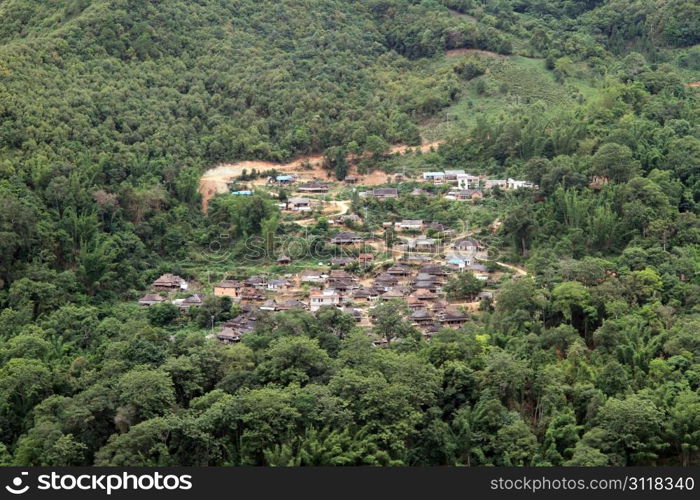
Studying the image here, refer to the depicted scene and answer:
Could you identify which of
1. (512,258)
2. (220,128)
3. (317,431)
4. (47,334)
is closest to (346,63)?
(220,128)

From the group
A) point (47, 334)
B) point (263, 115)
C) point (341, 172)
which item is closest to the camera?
point (47, 334)

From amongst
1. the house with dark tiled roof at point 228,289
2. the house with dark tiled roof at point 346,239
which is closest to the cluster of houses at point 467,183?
the house with dark tiled roof at point 346,239

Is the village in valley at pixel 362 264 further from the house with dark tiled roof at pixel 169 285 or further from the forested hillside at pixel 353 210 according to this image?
the forested hillside at pixel 353 210

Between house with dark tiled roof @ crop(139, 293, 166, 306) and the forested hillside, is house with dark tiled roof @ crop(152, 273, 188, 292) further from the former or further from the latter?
house with dark tiled roof @ crop(139, 293, 166, 306)

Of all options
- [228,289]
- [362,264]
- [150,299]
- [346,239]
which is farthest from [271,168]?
[150,299]

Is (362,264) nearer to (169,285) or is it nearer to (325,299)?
(325,299)

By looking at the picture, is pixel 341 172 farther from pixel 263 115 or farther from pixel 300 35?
pixel 300 35

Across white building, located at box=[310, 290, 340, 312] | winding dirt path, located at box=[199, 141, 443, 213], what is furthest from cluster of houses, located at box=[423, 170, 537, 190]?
white building, located at box=[310, 290, 340, 312]
